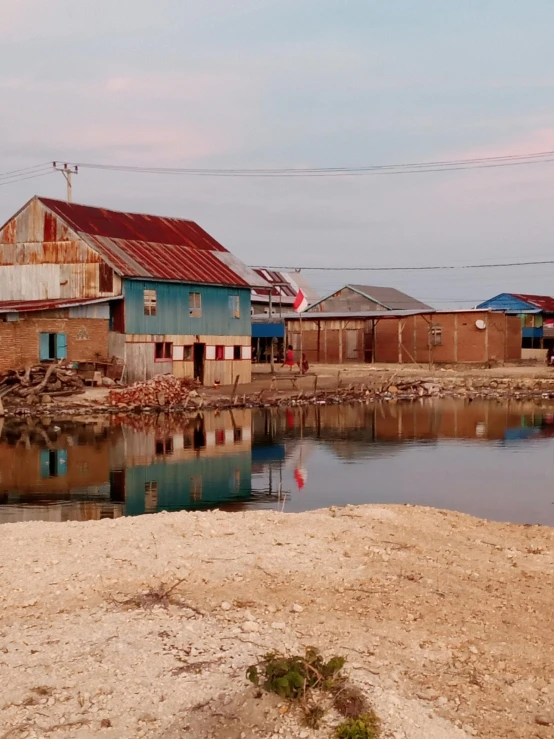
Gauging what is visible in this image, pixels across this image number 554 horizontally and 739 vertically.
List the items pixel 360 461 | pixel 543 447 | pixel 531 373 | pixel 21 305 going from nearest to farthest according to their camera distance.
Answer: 1. pixel 360 461
2. pixel 543 447
3. pixel 21 305
4. pixel 531 373

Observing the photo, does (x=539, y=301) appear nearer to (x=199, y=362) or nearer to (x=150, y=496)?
(x=199, y=362)

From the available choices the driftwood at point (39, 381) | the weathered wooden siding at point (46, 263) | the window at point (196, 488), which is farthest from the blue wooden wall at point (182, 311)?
the window at point (196, 488)

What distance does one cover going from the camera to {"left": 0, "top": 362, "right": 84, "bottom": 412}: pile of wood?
33.7m

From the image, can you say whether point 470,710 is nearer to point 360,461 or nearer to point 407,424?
point 360,461

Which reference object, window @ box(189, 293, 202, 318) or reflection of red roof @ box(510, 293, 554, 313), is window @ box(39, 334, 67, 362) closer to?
window @ box(189, 293, 202, 318)

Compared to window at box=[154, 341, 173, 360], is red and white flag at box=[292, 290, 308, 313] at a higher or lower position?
higher

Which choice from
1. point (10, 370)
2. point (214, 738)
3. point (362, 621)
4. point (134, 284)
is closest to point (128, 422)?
point (10, 370)

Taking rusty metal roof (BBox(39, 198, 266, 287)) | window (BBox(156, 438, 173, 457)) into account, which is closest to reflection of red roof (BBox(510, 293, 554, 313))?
rusty metal roof (BBox(39, 198, 266, 287))

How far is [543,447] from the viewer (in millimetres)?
25875

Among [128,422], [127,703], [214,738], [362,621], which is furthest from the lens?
[128,422]

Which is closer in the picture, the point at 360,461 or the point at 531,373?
the point at 360,461

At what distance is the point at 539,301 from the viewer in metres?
71.2

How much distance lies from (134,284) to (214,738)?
110 ft

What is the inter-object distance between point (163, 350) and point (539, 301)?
41.1m
